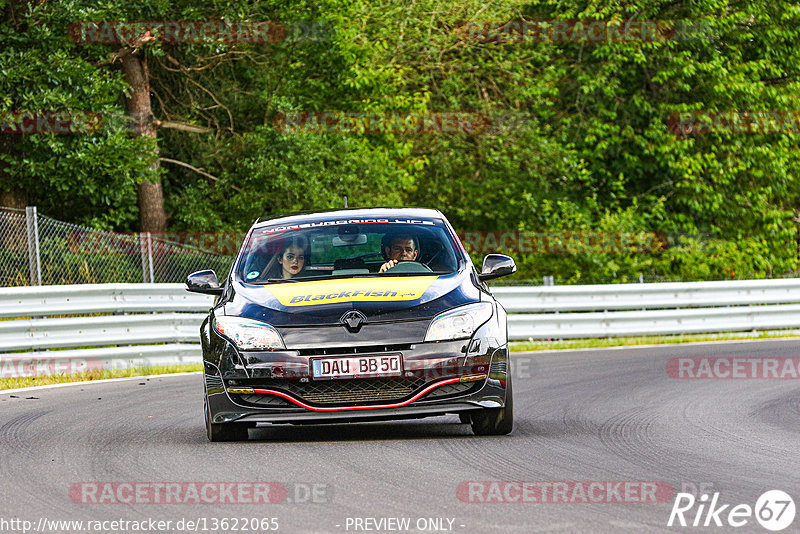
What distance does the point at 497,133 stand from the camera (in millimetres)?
31922

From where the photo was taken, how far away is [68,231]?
1655 centimetres

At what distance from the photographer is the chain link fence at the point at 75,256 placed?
1569cm

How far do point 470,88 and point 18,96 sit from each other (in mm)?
12782

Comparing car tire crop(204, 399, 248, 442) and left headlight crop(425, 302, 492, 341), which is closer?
left headlight crop(425, 302, 492, 341)

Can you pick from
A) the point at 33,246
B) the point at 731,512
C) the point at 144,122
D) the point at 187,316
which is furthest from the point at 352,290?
the point at 144,122

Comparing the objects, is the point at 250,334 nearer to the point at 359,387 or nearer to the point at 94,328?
the point at 359,387

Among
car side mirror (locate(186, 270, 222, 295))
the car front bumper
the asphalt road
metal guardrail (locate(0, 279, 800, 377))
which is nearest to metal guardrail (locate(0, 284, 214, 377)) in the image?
metal guardrail (locate(0, 279, 800, 377))

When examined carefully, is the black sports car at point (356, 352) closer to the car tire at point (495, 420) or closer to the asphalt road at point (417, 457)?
the car tire at point (495, 420)

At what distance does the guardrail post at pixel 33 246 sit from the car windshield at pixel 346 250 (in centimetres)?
692

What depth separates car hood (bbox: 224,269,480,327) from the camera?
777cm

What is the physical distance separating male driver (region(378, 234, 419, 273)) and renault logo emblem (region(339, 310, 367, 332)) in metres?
1.15

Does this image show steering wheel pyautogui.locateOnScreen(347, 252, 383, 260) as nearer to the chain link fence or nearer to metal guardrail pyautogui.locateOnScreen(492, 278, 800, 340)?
the chain link fence

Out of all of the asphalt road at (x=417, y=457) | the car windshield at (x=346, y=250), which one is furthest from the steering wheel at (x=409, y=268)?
the asphalt road at (x=417, y=457)

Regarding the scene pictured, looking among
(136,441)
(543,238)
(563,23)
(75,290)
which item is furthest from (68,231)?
(563,23)
